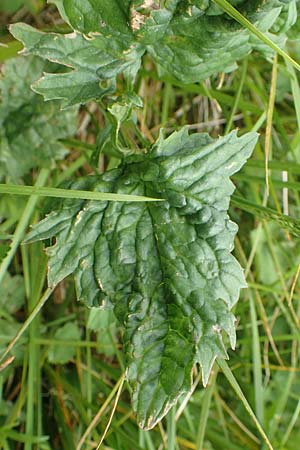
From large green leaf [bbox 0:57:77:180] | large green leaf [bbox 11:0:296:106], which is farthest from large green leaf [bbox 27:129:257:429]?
large green leaf [bbox 0:57:77:180]

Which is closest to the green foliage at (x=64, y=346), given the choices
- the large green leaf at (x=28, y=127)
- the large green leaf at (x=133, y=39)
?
the large green leaf at (x=28, y=127)

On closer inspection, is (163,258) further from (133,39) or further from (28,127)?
(28,127)

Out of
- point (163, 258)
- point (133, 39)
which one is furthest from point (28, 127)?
point (163, 258)

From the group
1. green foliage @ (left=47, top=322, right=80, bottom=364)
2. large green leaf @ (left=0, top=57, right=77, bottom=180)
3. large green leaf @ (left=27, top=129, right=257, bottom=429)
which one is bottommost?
→ green foliage @ (left=47, top=322, right=80, bottom=364)

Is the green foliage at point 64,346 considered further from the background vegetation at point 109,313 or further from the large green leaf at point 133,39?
the large green leaf at point 133,39

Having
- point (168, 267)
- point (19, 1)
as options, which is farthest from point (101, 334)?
point (19, 1)

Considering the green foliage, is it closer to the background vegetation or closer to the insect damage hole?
the background vegetation

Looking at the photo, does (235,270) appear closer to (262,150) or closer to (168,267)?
(168,267)
